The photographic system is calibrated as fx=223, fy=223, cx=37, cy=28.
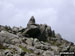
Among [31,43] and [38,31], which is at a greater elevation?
[38,31]

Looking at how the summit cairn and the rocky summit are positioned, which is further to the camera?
the summit cairn

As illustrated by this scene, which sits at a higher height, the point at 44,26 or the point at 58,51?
the point at 44,26

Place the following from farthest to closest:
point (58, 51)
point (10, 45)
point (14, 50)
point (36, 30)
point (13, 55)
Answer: point (36, 30) → point (58, 51) → point (10, 45) → point (14, 50) → point (13, 55)

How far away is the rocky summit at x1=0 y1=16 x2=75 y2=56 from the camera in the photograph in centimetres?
6469

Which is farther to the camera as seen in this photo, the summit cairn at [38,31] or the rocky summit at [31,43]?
the summit cairn at [38,31]

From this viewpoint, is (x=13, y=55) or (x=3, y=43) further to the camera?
(x=3, y=43)

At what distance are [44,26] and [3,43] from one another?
4066 centimetres

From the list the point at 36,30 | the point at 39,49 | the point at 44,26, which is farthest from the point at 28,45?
the point at 44,26

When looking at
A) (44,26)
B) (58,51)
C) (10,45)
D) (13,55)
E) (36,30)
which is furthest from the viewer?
(44,26)

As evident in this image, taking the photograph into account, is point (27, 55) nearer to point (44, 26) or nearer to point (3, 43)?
point (3, 43)

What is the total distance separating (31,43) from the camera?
78.4 metres

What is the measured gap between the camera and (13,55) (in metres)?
58.3

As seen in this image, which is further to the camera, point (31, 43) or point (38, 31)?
point (38, 31)

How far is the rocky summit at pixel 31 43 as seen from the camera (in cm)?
6469
